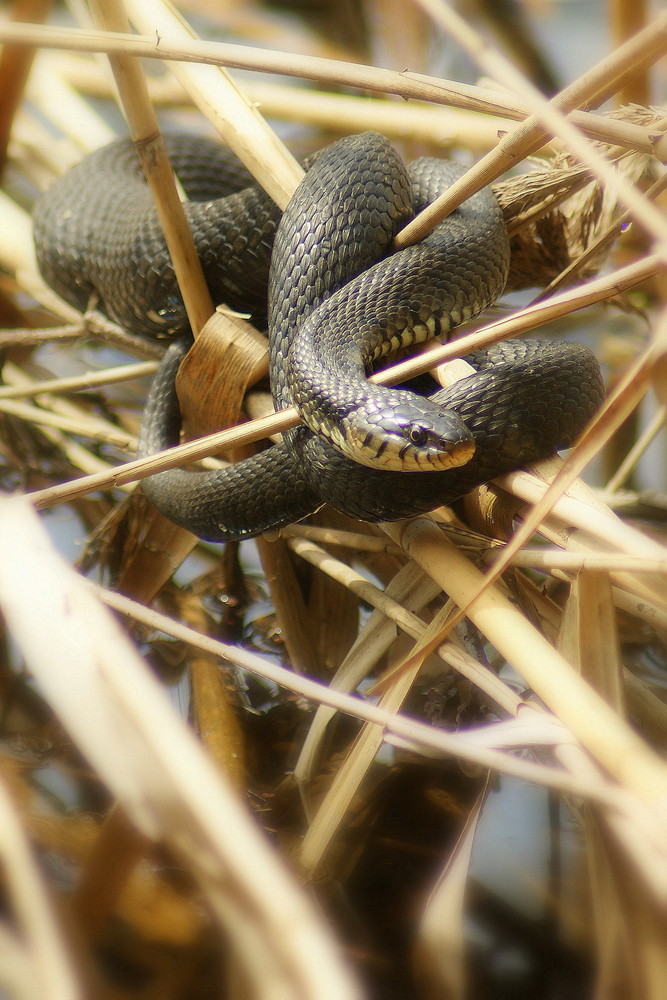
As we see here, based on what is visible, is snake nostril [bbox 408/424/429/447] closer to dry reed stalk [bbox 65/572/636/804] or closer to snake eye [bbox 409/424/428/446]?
snake eye [bbox 409/424/428/446]

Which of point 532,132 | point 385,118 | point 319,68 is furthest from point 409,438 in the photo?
point 385,118

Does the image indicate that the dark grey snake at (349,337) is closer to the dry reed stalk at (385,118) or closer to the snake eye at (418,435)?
the snake eye at (418,435)

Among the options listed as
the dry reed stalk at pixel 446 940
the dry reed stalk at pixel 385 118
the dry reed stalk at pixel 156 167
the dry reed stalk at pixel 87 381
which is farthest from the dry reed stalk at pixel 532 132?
the dry reed stalk at pixel 385 118

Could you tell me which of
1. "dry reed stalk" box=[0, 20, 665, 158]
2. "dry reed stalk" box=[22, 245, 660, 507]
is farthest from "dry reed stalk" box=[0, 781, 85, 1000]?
"dry reed stalk" box=[0, 20, 665, 158]

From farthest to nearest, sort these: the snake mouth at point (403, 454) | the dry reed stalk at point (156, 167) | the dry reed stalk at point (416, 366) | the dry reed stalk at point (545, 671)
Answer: the dry reed stalk at point (156, 167) < the snake mouth at point (403, 454) < the dry reed stalk at point (416, 366) < the dry reed stalk at point (545, 671)

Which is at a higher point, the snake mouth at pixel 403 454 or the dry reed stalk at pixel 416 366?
the dry reed stalk at pixel 416 366

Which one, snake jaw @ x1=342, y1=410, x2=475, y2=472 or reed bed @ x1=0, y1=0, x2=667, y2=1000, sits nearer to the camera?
reed bed @ x1=0, y1=0, x2=667, y2=1000

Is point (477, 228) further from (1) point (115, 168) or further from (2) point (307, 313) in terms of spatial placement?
(1) point (115, 168)
